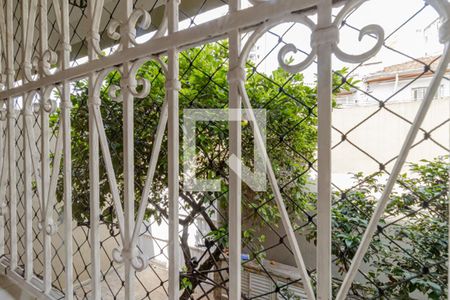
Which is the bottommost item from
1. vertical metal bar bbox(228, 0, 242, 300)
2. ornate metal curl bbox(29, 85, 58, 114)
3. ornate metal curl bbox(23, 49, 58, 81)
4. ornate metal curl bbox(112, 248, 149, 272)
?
ornate metal curl bbox(112, 248, 149, 272)

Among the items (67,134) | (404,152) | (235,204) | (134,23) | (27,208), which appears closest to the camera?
(404,152)

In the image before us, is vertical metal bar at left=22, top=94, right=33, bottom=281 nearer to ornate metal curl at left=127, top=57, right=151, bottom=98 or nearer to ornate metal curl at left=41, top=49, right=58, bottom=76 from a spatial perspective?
ornate metal curl at left=41, top=49, right=58, bottom=76

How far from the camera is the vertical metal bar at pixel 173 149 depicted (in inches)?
20.9

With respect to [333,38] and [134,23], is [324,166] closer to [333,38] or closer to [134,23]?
[333,38]

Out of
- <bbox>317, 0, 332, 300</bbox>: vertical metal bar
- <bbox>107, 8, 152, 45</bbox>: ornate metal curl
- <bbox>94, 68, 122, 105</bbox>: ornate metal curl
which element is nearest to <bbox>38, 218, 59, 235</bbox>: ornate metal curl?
<bbox>94, 68, 122, 105</bbox>: ornate metal curl

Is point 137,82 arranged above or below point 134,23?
below

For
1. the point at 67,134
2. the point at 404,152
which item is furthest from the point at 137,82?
the point at 404,152

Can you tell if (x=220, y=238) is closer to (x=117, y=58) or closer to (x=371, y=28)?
(x=117, y=58)

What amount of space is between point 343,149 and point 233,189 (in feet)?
0.95

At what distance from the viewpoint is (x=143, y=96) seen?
583 millimetres

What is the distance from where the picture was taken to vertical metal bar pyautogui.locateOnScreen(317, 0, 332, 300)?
15.4 inches

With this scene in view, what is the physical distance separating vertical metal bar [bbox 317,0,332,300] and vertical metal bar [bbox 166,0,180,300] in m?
0.28

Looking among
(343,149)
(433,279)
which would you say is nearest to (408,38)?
(343,149)

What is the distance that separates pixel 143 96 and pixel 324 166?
0.40 meters
